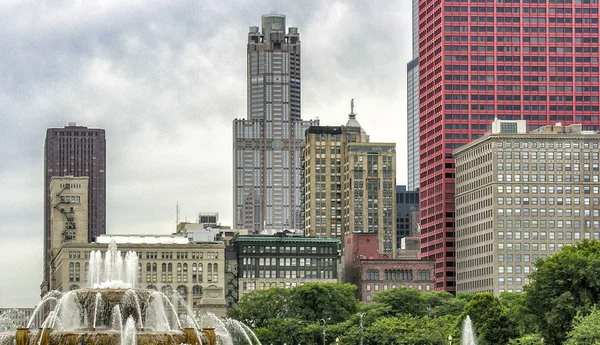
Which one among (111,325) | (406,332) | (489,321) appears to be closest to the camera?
(111,325)

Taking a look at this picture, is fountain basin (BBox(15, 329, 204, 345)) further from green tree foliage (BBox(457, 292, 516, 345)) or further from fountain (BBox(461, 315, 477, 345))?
green tree foliage (BBox(457, 292, 516, 345))

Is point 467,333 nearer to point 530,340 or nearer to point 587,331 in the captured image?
point 530,340

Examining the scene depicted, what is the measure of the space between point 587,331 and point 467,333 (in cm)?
2601

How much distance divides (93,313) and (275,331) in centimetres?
8698

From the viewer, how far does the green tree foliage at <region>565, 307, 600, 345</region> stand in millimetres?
132887

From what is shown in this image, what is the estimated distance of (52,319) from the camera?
107m

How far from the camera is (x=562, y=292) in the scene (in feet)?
500

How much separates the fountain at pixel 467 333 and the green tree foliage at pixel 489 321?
4.55 ft

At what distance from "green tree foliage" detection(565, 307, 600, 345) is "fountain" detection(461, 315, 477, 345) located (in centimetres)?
1585

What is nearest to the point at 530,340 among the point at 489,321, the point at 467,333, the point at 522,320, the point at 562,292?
the point at 562,292

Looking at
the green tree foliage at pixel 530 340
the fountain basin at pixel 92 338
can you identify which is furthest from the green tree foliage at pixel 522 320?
the fountain basin at pixel 92 338

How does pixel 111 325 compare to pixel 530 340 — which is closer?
pixel 111 325

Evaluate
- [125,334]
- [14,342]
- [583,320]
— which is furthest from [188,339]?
[583,320]

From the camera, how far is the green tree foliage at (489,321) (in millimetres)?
Result: 160250
